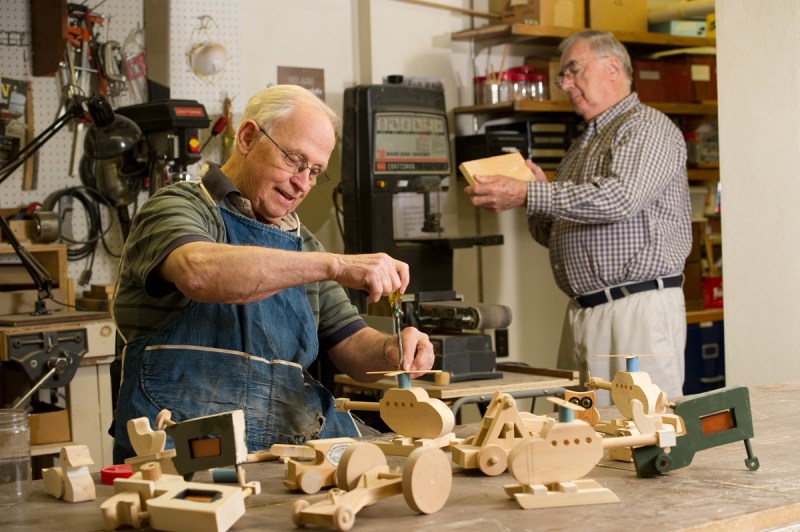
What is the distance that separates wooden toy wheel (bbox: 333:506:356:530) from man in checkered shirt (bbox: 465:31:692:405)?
2.45 metres

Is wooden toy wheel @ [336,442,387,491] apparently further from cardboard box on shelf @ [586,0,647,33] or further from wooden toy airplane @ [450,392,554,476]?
cardboard box on shelf @ [586,0,647,33]

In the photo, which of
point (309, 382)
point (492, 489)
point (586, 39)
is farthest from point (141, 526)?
point (586, 39)

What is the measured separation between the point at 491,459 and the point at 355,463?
0.98 feet

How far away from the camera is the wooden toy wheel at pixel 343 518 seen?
59.8 inches

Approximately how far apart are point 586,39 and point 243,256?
2496 millimetres

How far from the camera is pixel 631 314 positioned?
13.1 feet

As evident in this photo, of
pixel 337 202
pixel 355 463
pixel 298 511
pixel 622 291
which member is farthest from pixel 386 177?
pixel 298 511

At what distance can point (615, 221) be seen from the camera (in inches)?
155

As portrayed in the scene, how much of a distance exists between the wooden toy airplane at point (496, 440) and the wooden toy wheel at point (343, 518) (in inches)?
15.7

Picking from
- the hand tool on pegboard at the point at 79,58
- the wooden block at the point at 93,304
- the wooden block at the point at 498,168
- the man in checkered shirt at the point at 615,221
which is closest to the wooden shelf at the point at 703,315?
the man in checkered shirt at the point at 615,221

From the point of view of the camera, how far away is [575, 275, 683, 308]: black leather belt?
399 cm

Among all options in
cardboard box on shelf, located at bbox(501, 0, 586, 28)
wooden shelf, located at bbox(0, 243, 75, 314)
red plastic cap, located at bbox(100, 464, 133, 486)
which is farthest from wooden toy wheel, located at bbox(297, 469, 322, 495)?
cardboard box on shelf, located at bbox(501, 0, 586, 28)

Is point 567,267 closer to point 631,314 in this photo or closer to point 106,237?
point 631,314

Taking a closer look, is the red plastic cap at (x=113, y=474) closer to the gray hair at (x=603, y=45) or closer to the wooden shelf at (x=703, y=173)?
the gray hair at (x=603, y=45)
